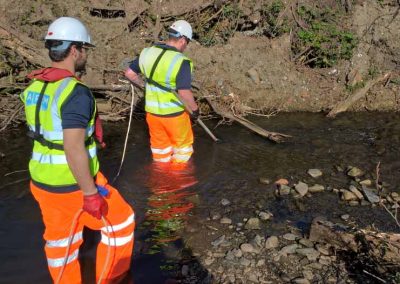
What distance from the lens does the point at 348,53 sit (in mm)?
9633

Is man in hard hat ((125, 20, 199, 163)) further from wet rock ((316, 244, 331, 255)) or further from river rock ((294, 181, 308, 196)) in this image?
wet rock ((316, 244, 331, 255))

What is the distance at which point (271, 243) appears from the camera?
14.8ft

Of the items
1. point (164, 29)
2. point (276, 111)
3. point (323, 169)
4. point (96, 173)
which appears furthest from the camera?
point (164, 29)

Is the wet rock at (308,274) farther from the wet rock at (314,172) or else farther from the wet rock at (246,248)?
the wet rock at (314,172)

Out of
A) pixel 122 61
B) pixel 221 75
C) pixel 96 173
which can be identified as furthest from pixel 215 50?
pixel 96 173

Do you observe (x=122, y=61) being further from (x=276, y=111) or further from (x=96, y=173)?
(x=96, y=173)

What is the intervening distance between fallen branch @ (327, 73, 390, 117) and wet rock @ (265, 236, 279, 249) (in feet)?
15.7

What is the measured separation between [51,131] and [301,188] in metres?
3.60

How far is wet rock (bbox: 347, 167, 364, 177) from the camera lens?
6246 mm

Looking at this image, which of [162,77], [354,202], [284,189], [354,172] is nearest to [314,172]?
[354,172]

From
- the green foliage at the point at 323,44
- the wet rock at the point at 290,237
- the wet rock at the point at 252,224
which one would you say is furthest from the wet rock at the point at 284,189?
the green foliage at the point at 323,44

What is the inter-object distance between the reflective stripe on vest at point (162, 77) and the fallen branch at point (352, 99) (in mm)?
3948

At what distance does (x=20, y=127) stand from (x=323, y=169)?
17.9ft

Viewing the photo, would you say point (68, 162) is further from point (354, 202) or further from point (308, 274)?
point (354, 202)
